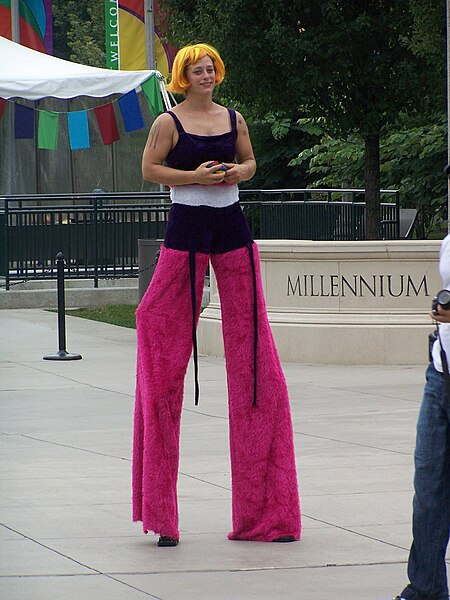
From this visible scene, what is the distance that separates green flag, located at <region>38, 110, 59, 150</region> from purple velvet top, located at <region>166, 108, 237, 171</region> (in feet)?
52.7

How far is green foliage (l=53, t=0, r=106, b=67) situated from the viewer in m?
53.4

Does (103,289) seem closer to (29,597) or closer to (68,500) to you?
(68,500)

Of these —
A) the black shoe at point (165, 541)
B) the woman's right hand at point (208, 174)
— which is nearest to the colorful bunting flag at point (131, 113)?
the woman's right hand at point (208, 174)

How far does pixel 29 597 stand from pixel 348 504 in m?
2.24

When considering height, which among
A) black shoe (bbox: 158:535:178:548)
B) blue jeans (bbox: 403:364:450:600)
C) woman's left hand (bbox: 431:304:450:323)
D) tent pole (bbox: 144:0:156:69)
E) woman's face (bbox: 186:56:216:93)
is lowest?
black shoe (bbox: 158:535:178:548)

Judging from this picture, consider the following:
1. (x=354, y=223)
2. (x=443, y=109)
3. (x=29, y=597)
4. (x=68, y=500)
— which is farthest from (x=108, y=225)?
(x=29, y=597)

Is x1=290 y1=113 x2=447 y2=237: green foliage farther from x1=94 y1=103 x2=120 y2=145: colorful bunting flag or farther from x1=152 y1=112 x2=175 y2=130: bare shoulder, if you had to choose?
x1=152 y1=112 x2=175 y2=130: bare shoulder

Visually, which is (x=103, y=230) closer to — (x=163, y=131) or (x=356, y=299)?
(x=356, y=299)

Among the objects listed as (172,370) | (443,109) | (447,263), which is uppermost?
(443,109)

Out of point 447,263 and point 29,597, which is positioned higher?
point 447,263

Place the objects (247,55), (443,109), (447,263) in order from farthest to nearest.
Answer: (443,109), (247,55), (447,263)

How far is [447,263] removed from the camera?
4512mm

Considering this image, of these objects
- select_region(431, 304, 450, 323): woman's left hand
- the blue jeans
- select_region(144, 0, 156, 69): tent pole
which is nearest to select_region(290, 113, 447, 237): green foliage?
select_region(144, 0, 156, 69): tent pole

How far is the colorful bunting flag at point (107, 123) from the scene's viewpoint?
22625 millimetres
